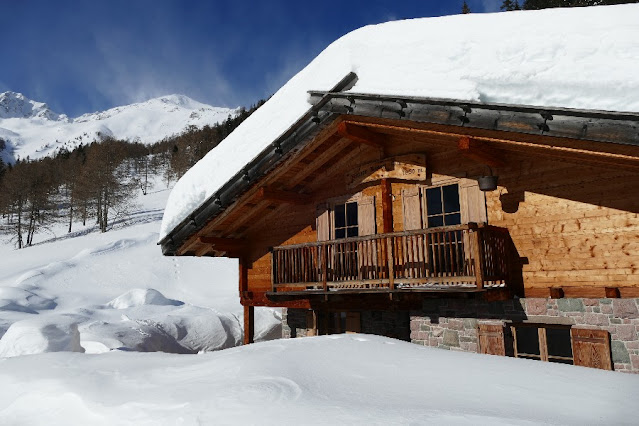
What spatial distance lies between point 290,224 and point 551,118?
7.37 m

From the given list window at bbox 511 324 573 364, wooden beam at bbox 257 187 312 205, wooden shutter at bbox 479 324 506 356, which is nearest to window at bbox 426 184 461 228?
wooden shutter at bbox 479 324 506 356

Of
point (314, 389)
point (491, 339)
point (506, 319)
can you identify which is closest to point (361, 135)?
point (506, 319)

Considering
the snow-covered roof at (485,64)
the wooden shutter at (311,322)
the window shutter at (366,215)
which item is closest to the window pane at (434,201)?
the window shutter at (366,215)

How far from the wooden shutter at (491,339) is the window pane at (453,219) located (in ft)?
6.79

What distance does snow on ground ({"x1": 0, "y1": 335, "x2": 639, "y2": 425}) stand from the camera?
9.31 feet

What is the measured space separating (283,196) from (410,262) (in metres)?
3.58

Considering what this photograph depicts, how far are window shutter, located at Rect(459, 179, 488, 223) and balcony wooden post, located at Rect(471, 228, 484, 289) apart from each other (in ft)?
3.75

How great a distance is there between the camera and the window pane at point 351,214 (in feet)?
36.3

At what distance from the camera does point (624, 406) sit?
2.99 metres

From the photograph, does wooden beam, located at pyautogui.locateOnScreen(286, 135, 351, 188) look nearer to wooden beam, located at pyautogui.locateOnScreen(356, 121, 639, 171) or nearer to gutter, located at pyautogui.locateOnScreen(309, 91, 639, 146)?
gutter, located at pyautogui.locateOnScreen(309, 91, 639, 146)

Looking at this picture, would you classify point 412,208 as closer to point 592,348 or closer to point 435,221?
point 435,221

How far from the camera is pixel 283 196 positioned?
11.1 metres

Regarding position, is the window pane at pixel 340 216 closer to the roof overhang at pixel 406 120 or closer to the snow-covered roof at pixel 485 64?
the roof overhang at pixel 406 120

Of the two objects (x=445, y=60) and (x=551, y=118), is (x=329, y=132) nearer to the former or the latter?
(x=445, y=60)
